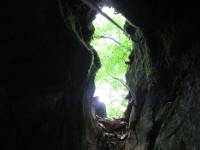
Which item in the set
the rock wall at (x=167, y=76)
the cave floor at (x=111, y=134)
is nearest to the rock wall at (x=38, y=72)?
the rock wall at (x=167, y=76)

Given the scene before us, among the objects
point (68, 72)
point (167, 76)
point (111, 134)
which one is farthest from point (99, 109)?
point (68, 72)

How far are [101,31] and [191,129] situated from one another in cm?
1371

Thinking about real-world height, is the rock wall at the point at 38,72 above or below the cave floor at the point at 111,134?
above

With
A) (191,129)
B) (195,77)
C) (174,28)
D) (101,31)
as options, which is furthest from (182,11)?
(101,31)

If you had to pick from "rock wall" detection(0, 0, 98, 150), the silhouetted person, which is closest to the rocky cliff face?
"rock wall" detection(0, 0, 98, 150)

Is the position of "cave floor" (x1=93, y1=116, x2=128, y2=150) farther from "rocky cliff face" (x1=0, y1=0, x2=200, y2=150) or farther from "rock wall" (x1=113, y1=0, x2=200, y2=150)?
"rocky cliff face" (x1=0, y1=0, x2=200, y2=150)

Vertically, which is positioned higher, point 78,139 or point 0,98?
point 0,98

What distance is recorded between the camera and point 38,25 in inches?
285

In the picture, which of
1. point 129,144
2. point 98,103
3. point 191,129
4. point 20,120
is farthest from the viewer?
point 98,103

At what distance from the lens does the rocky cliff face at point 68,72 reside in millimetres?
7082

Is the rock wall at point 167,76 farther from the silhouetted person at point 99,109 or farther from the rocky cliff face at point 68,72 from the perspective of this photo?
the silhouetted person at point 99,109

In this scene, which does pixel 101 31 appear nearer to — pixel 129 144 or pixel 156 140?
pixel 129 144

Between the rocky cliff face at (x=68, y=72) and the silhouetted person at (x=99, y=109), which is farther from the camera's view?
the silhouetted person at (x=99, y=109)

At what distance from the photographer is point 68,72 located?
8070 mm
